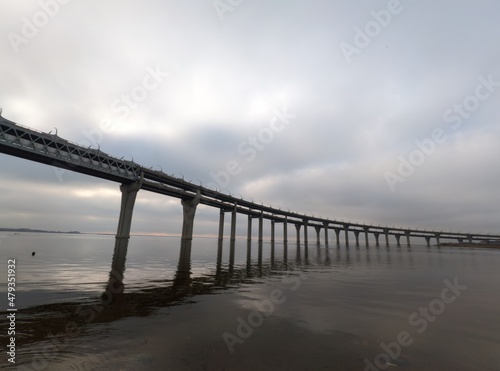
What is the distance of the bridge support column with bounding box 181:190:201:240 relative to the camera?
103m

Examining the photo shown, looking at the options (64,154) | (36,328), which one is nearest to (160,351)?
(36,328)

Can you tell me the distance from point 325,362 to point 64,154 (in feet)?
252

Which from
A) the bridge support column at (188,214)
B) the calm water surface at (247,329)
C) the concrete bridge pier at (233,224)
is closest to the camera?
the calm water surface at (247,329)

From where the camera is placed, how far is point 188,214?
10512 cm

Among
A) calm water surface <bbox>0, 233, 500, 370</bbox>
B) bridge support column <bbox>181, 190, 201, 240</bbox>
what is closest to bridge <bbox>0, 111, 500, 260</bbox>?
bridge support column <bbox>181, 190, 201, 240</bbox>

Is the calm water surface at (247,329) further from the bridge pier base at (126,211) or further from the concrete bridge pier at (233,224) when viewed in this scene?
the concrete bridge pier at (233,224)

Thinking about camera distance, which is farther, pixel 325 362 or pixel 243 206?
pixel 243 206

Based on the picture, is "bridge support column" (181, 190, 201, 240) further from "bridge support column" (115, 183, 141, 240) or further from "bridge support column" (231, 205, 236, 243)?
"bridge support column" (231, 205, 236, 243)

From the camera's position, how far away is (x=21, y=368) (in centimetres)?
676

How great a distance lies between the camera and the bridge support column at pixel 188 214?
103 meters

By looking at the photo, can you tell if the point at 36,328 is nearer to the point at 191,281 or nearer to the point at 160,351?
the point at 160,351

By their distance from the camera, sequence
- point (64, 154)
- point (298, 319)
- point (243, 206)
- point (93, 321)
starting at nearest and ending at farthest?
1. point (93, 321)
2. point (298, 319)
3. point (64, 154)
4. point (243, 206)

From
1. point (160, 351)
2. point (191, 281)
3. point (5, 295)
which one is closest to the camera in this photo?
point (160, 351)

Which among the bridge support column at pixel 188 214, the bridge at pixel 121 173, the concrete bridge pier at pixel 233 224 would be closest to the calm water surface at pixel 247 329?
the bridge at pixel 121 173
